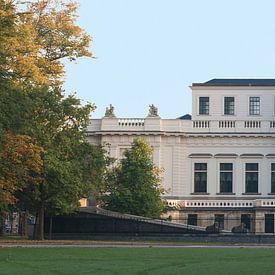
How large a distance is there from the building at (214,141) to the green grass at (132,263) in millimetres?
50332

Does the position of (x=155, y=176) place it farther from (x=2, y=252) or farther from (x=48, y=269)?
(x=48, y=269)

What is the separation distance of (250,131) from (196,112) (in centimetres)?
599

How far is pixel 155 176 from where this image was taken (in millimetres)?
77375

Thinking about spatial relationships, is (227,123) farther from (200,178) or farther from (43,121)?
(43,121)

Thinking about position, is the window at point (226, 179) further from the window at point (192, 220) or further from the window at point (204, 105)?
the window at point (204, 105)

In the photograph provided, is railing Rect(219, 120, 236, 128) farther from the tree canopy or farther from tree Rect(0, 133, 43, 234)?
tree Rect(0, 133, 43, 234)

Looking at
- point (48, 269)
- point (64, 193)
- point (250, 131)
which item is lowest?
point (48, 269)

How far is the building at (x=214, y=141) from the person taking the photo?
87062 mm

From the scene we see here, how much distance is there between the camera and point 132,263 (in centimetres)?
3028

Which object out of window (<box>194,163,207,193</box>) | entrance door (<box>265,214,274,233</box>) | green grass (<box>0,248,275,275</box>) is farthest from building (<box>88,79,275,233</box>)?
green grass (<box>0,248,275,275</box>)

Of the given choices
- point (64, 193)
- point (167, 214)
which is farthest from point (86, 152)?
point (167, 214)

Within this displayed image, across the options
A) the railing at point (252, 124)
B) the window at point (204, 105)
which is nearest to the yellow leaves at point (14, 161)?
the window at point (204, 105)

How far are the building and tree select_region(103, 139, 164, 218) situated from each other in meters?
11.2

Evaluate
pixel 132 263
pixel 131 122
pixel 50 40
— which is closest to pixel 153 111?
pixel 131 122
